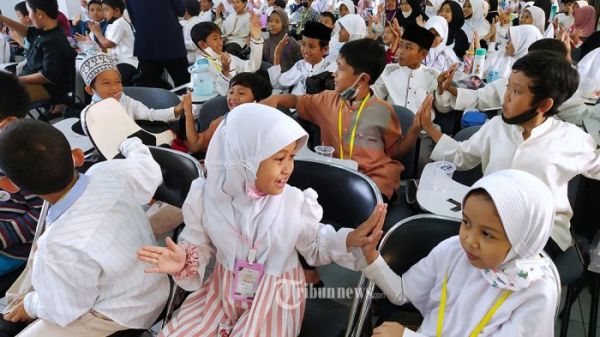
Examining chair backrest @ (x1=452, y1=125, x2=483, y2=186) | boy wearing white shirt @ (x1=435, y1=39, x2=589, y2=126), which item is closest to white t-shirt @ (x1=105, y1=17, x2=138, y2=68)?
boy wearing white shirt @ (x1=435, y1=39, x2=589, y2=126)

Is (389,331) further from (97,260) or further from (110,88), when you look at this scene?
(110,88)

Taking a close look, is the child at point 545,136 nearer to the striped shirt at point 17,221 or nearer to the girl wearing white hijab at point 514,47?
→ the striped shirt at point 17,221

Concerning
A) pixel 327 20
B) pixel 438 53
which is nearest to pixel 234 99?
pixel 438 53

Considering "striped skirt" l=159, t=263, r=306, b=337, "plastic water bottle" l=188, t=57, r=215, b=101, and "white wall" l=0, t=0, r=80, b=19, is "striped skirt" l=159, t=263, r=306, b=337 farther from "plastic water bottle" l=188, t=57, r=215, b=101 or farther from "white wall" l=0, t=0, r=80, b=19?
"white wall" l=0, t=0, r=80, b=19

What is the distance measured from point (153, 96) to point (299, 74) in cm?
127

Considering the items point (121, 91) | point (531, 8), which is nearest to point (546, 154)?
point (121, 91)

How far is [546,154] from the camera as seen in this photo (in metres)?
1.80

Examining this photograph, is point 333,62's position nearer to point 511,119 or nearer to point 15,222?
point 511,119

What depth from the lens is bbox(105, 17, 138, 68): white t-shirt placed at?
4391mm

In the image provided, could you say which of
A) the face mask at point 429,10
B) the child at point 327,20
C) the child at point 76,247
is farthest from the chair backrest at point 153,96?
the face mask at point 429,10

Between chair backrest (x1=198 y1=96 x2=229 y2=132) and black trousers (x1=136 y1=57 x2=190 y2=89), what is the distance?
1.41 m

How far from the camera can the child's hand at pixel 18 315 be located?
4.45 ft

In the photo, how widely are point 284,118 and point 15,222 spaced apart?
1118mm

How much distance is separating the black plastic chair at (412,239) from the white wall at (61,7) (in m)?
8.13
